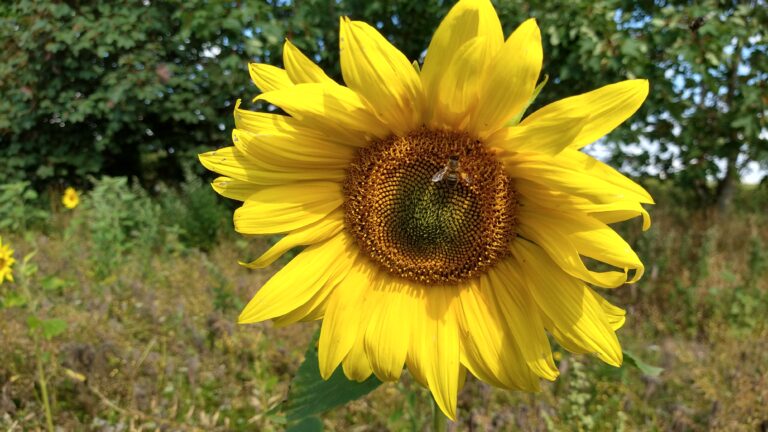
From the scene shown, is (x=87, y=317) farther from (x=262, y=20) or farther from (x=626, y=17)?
(x=626, y=17)

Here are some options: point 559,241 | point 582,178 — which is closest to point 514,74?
point 582,178

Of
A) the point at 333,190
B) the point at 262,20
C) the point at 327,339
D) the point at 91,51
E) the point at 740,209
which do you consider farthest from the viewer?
the point at 91,51

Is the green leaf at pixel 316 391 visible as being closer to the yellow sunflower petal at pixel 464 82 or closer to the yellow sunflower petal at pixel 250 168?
the yellow sunflower petal at pixel 250 168

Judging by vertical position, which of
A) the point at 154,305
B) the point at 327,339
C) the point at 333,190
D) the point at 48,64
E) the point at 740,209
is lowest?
the point at 740,209

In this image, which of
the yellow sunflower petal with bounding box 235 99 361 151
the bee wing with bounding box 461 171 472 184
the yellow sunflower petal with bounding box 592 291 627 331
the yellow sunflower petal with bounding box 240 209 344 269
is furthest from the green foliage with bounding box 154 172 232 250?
the yellow sunflower petal with bounding box 592 291 627 331

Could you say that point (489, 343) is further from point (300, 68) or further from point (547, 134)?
point (300, 68)

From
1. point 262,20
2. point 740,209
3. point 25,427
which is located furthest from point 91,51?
point 740,209

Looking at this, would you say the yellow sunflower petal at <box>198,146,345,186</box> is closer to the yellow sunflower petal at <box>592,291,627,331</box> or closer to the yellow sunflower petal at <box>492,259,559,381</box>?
the yellow sunflower petal at <box>492,259,559,381</box>
